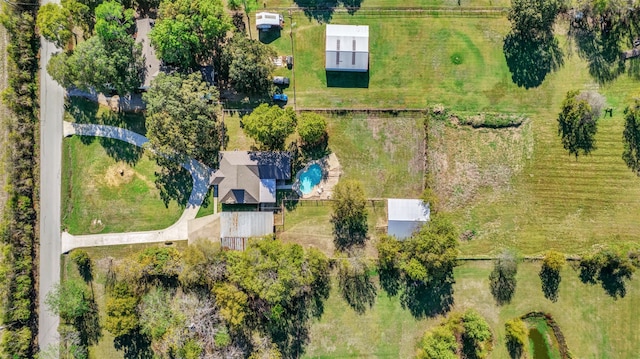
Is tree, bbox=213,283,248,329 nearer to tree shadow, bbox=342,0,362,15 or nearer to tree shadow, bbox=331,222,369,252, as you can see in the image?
tree shadow, bbox=331,222,369,252

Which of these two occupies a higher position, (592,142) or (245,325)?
(592,142)

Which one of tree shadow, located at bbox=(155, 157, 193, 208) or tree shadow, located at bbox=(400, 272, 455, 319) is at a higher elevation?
tree shadow, located at bbox=(155, 157, 193, 208)

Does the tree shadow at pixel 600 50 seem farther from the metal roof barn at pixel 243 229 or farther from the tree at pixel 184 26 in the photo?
the metal roof barn at pixel 243 229

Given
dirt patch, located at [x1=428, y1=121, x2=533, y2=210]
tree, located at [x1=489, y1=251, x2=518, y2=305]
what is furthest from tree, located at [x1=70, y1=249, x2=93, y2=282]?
tree, located at [x1=489, y1=251, x2=518, y2=305]

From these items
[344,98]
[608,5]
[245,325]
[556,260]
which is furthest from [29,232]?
[608,5]

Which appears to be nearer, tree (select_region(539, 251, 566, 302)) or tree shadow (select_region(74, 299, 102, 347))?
tree (select_region(539, 251, 566, 302))

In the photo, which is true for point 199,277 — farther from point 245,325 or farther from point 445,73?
point 445,73
